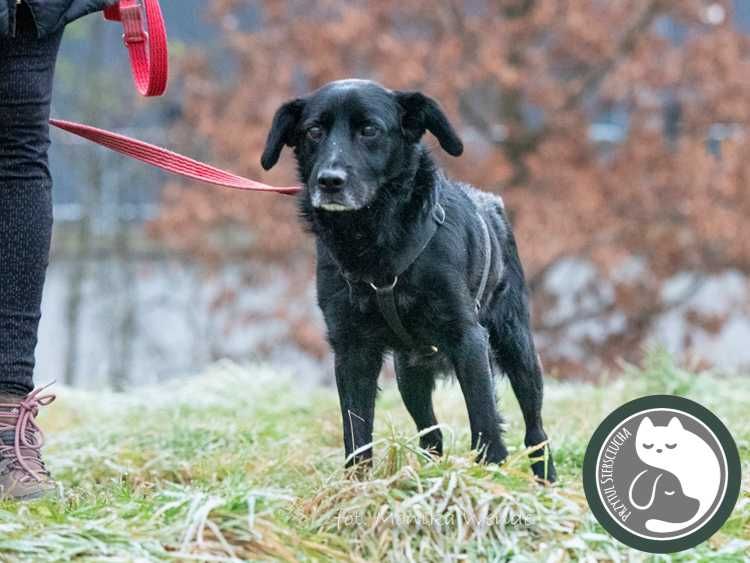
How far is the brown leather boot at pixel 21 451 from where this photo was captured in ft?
10.6

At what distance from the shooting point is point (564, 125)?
31.6 feet

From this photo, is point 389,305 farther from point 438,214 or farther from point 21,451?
point 21,451

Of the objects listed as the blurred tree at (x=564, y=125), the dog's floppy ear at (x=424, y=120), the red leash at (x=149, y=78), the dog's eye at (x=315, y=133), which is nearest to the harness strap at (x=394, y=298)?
the dog's floppy ear at (x=424, y=120)

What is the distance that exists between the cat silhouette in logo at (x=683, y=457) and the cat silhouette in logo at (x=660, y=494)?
0.04 feet

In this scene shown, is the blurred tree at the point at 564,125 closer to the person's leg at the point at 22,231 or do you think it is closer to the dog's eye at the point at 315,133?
the dog's eye at the point at 315,133

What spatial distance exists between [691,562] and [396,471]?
695mm

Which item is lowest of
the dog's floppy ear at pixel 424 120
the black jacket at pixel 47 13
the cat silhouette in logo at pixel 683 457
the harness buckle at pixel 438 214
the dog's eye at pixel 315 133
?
the cat silhouette in logo at pixel 683 457

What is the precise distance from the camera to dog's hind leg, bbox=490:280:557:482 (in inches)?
155

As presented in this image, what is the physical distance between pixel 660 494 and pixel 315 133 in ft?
4.72

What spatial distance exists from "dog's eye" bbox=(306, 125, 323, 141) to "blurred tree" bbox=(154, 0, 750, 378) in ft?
18.7

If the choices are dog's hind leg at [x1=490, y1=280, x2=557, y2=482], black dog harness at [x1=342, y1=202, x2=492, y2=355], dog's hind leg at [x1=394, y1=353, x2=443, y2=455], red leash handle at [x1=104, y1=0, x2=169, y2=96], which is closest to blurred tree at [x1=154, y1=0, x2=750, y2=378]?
dog's hind leg at [x1=490, y1=280, x2=557, y2=482]

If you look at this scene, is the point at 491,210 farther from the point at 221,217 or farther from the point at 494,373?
the point at 221,217

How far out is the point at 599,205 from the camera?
943cm

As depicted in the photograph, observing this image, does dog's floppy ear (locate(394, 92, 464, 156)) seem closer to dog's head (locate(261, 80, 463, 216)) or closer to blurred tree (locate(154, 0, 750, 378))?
dog's head (locate(261, 80, 463, 216))
